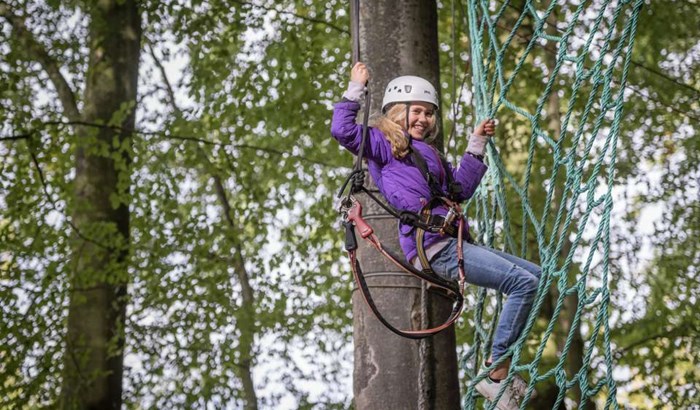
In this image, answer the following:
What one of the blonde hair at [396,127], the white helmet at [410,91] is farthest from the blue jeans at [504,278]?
the white helmet at [410,91]

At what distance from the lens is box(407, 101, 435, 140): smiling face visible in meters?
3.37

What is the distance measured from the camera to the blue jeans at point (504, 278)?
125 inches

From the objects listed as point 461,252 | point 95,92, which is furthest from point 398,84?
point 95,92

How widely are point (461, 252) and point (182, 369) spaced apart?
6.27 metres

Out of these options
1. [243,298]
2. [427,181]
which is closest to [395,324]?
[427,181]

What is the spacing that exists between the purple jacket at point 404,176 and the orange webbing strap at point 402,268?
11 centimetres

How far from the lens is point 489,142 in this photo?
3.56 meters

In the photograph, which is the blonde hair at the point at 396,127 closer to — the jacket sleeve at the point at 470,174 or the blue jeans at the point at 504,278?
the jacket sleeve at the point at 470,174

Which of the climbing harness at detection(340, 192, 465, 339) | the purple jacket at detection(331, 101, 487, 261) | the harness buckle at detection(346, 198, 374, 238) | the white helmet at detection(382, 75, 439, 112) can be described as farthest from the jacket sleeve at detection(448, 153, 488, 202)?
the harness buckle at detection(346, 198, 374, 238)

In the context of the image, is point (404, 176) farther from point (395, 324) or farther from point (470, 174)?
point (395, 324)

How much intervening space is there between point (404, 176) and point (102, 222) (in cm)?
551

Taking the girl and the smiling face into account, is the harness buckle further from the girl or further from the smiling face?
the smiling face

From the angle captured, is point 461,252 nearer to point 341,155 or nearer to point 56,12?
point 341,155

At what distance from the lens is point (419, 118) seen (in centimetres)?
338
